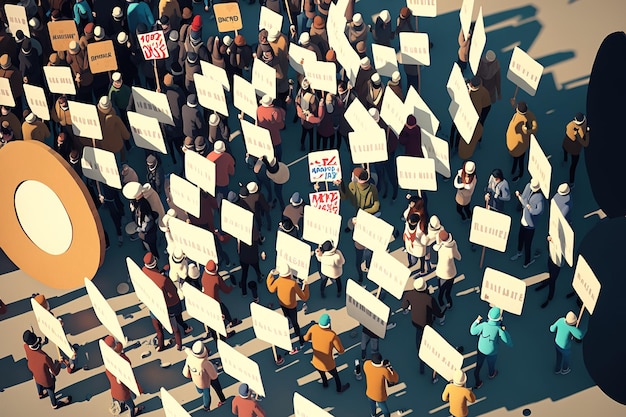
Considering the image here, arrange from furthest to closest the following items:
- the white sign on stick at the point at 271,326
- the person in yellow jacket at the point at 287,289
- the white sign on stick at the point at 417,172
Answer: the white sign on stick at the point at 417,172 → the person in yellow jacket at the point at 287,289 → the white sign on stick at the point at 271,326

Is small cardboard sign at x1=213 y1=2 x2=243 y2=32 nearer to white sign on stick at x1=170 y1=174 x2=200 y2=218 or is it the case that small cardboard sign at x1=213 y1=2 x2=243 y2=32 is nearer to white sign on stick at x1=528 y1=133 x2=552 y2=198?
white sign on stick at x1=170 y1=174 x2=200 y2=218

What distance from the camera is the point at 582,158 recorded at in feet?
67.3

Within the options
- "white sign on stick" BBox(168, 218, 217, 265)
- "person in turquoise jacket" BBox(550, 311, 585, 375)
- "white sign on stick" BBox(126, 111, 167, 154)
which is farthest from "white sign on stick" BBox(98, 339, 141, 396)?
"person in turquoise jacket" BBox(550, 311, 585, 375)

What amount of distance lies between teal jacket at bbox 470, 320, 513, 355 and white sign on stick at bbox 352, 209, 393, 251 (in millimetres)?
2093

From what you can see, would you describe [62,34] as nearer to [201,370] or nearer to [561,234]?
[201,370]

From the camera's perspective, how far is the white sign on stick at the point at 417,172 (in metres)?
17.8

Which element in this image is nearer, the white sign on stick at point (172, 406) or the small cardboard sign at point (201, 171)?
the white sign on stick at point (172, 406)

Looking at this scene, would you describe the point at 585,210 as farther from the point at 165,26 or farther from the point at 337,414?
the point at 165,26

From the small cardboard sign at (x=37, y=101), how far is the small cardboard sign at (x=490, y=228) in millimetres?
8609

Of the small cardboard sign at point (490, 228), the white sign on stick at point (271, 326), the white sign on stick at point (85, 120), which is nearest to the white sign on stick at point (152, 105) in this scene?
the white sign on stick at point (85, 120)

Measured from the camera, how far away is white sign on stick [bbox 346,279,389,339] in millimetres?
16188

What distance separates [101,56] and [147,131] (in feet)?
7.70

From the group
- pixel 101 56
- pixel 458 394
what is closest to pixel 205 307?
pixel 458 394

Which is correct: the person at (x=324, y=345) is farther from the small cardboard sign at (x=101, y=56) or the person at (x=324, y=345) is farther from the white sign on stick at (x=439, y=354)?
the small cardboard sign at (x=101, y=56)
